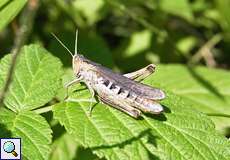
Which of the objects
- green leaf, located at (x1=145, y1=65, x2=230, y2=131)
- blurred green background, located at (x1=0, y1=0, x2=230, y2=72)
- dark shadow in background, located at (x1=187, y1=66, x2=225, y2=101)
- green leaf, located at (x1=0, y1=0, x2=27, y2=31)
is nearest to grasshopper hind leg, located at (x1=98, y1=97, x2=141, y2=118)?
green leaf, located at (x1=0, y1=0, x2=27, y2=31)

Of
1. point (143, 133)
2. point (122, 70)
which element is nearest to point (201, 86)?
point (122, 70)

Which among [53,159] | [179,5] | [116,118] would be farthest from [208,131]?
[179,5]

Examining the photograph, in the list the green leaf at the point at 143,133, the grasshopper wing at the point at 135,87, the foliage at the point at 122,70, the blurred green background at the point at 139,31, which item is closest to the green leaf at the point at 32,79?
the foliage at the point at 122,70

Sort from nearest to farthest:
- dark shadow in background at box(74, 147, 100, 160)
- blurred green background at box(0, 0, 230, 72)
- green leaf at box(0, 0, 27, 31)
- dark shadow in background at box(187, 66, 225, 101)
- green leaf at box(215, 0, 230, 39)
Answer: green leaf at box(0, 0, 27, 31), dark shadow in background at box(74, 147, 100, 160), dark shadow in background at box(187, 66, 225, 101), blurred green background at box(0, 0, 230, 72), green leaf at box(215, 0, 230, 39)

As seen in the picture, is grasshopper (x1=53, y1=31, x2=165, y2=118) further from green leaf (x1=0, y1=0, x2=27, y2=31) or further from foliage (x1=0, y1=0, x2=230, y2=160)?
green leaf (x1=0, y1=0, x2=27, y2=31)

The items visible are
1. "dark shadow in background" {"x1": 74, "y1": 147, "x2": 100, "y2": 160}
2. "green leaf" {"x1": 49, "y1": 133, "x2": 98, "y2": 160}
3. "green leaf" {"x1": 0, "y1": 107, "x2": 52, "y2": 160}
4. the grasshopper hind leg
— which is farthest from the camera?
"green leaf" {"x1": 49, "y1": 133, "x2": 98, "y2": 160}

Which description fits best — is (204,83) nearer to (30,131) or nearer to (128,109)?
(128,109)

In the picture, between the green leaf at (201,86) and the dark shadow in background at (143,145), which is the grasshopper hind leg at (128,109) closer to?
the dark shadow in background at (143,145)
